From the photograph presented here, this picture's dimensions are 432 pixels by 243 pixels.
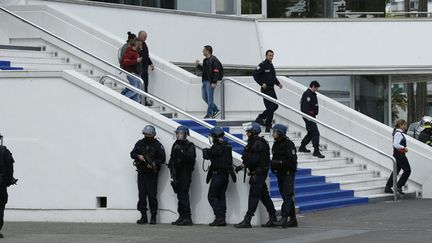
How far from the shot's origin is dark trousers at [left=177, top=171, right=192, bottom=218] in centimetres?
1869

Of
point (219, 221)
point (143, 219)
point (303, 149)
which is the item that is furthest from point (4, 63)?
point (219, 221)

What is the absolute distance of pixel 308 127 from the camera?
78.7 ft

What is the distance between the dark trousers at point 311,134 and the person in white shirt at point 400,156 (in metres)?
1.67

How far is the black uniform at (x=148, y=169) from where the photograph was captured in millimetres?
18906

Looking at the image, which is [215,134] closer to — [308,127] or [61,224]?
[61,224]

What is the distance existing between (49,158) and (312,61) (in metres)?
13.9

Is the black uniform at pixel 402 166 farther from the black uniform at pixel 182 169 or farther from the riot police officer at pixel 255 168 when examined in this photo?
the black uniform at pixel 182 169

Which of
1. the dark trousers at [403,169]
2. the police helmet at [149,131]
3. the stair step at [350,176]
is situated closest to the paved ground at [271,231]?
the police helmet at [149,131]

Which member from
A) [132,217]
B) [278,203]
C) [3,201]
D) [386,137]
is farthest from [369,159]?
[3,201]

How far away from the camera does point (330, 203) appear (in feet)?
71.7

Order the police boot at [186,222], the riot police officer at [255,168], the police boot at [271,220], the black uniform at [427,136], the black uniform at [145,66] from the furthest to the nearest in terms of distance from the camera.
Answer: the black uniform at [427,136]
the black uniform at [145,66]
the police boot at [186,222]
the police boot at [271,220]
the riot police officer at [255,168]

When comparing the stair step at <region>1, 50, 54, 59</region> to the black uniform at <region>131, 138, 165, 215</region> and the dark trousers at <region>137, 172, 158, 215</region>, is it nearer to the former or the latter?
the black uniform at <region>131, 138, 165, 215</region>

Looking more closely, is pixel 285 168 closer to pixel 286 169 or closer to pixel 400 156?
pixel 286 169

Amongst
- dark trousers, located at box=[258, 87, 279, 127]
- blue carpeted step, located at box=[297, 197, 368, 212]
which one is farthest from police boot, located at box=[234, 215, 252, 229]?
dark trousers, located at box=[258, 87, 279, 127]
